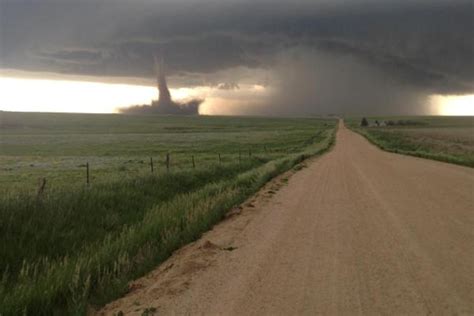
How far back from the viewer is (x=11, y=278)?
7.77 m

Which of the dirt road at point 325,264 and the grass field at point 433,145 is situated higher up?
the dirt road at point 325,264

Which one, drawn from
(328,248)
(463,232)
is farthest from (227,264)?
(463,232)

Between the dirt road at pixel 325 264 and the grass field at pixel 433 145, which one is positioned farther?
the grass field at pixel 433 145

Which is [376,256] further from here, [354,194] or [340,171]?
[340,171]

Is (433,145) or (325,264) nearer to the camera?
(325,264)

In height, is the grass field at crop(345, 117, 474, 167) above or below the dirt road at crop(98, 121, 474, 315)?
below

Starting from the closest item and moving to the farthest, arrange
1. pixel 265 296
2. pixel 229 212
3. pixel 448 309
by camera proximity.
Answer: pixel 448 309, pixel 265 296, pixel 229 212

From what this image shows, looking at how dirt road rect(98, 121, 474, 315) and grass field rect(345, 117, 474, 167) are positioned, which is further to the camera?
grass field rect(345, 117, 474, 167)

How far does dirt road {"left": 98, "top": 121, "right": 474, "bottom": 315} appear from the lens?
19.8 feet

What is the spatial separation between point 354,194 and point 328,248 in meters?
7.57

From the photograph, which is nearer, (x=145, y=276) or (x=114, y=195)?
(x=145, y=276)

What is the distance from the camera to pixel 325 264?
7.74 m

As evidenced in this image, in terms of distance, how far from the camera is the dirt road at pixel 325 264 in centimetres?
602

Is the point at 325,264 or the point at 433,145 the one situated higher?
the point at 325,264
